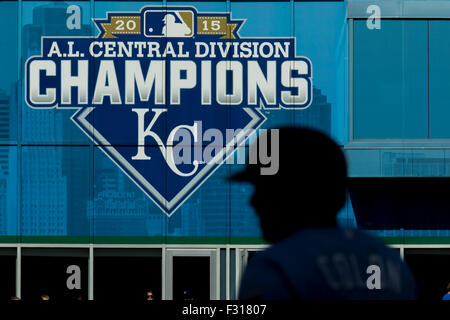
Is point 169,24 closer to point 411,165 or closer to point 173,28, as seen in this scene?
point 173,28

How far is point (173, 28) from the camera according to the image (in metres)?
12.9

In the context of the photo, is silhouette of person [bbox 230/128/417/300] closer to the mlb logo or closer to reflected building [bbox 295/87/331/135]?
reflected building [bbox 295/87/331/135]

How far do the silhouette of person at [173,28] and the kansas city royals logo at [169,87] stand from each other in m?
0.02

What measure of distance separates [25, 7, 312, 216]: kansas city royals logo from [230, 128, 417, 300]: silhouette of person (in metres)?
11.1

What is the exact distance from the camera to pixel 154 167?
12727mm

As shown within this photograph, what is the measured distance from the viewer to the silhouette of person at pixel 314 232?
1381 millimetres

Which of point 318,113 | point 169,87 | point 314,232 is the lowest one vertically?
point 314,232

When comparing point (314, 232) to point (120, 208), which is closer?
point (314, 232)

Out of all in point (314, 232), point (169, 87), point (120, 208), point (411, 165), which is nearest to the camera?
point (314, 232)

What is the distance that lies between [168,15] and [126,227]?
4071 millimetres

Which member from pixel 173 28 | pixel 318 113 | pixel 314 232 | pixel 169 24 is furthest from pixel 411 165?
pixel 314 232

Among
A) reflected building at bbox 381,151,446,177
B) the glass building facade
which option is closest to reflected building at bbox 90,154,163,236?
the glass building facade

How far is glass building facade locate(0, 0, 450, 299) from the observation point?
40.2ft

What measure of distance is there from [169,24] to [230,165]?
115 inches
